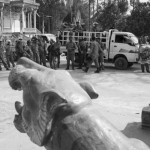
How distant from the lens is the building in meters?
26.0

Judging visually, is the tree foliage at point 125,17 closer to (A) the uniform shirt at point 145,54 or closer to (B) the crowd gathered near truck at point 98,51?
(B) the crowd gathered near truck at point 98,51

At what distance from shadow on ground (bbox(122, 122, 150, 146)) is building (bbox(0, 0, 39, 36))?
2136cm

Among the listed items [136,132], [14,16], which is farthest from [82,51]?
[14,16]

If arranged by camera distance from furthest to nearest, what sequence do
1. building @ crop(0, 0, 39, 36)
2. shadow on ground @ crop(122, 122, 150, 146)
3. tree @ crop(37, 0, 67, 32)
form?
tree @ crop(37, 0, 67, 32) < building @ crop(0, 0, 39, 36) < shadow on ground @ crop(122, 122, 150, 146)

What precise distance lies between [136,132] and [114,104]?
7.09 ft

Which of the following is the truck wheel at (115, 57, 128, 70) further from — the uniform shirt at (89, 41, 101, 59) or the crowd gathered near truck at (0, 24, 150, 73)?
the uniform shirt at (89, 41, 101, 59)

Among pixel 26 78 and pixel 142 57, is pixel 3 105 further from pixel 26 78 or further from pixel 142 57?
pixel 142 57

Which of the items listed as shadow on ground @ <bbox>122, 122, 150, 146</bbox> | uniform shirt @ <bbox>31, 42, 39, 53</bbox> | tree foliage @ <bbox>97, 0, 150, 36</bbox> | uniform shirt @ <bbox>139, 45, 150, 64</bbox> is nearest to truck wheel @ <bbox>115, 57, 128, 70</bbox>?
uniform shirt @ <bbox>139, 45, 150, 64</bbox>

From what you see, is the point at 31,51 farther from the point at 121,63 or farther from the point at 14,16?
the point at 14,16

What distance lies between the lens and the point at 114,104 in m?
6.43

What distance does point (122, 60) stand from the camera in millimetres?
12469

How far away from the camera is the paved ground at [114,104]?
4207 mm

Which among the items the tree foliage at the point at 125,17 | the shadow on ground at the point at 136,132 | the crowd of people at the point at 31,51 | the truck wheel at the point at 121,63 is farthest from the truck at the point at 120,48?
the shadow on ground at the point at 136,132

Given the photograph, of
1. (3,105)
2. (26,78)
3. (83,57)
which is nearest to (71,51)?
(83,57)
